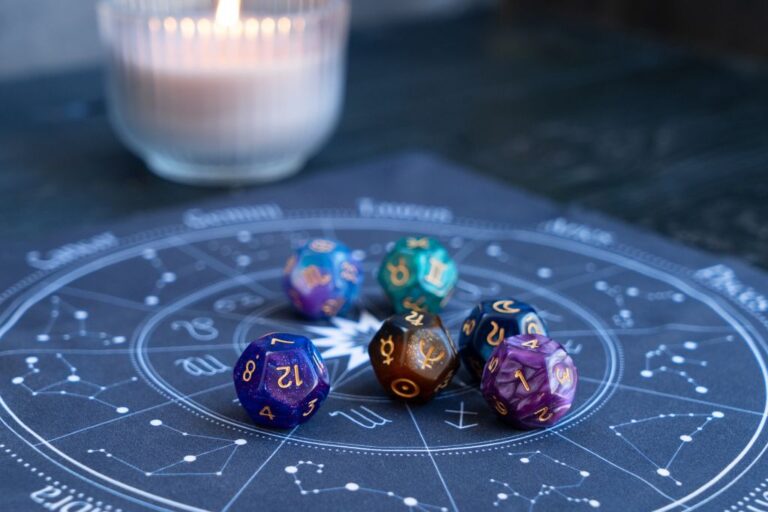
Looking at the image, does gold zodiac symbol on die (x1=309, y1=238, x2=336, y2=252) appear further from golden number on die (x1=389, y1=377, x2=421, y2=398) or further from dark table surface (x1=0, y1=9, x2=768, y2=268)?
dark table surface (x1=0, y1=9, x2=768, y2=268)

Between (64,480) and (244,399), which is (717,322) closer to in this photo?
(244,399)

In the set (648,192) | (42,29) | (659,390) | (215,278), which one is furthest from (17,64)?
(659,390)

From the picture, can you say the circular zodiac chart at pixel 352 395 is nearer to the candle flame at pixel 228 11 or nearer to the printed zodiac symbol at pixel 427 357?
the printed zodiac symbol at pixel 427 357

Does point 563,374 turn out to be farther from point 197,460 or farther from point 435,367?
point 197,460

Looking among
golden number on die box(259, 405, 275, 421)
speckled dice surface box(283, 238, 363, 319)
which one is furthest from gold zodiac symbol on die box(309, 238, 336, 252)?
golden number on die box(259, 405, 275, 421)

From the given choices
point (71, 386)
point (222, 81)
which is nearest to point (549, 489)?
point (71, 386)

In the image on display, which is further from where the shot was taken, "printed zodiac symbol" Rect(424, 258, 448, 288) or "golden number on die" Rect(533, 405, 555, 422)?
"printed zodiac symbol" Rect(424, 258, 448, 288)
